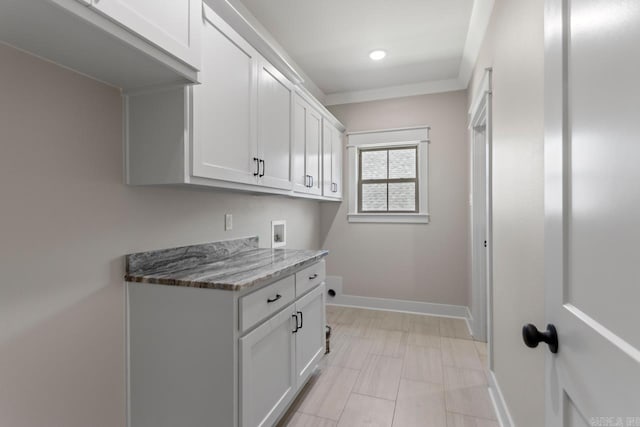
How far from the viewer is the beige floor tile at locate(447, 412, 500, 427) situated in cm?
181

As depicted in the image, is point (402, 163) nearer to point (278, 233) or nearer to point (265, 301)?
point (278, 233)

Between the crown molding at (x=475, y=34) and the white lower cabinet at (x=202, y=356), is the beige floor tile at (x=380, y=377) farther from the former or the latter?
the crown molding at (x=475, y=34)

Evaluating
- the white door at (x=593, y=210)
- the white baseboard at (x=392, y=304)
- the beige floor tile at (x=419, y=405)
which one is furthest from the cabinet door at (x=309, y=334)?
the white baseboard at (x=392, y=304)

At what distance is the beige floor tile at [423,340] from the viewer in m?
2.89

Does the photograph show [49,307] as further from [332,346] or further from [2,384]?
[332,346]

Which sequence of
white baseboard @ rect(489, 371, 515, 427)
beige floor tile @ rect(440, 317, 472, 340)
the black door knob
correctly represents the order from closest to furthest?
the black door knob < white baseboard @ rect(489, 371, 515, 427) < beige floor tile @ rect(440, 317, 472, 340)

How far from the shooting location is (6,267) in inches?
43.6

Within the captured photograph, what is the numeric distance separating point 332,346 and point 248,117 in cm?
215

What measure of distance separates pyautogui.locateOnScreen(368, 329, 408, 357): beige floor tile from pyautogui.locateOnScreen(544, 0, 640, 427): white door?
2.04m

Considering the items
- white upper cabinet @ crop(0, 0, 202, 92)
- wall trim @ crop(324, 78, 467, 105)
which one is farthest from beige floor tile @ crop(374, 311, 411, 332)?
white upper cabinet @ crop(0, 0, 202, 92)

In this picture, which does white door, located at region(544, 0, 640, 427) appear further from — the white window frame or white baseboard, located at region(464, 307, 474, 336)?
the white window frame

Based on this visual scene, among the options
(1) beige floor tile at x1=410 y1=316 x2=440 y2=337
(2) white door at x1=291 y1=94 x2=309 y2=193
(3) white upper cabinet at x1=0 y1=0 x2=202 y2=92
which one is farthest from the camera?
(1) beige floor tile at x1=410 y1=316 x2=440 y2=337

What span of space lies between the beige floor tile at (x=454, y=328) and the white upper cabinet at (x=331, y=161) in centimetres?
188

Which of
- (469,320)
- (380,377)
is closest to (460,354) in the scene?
(469,320)
